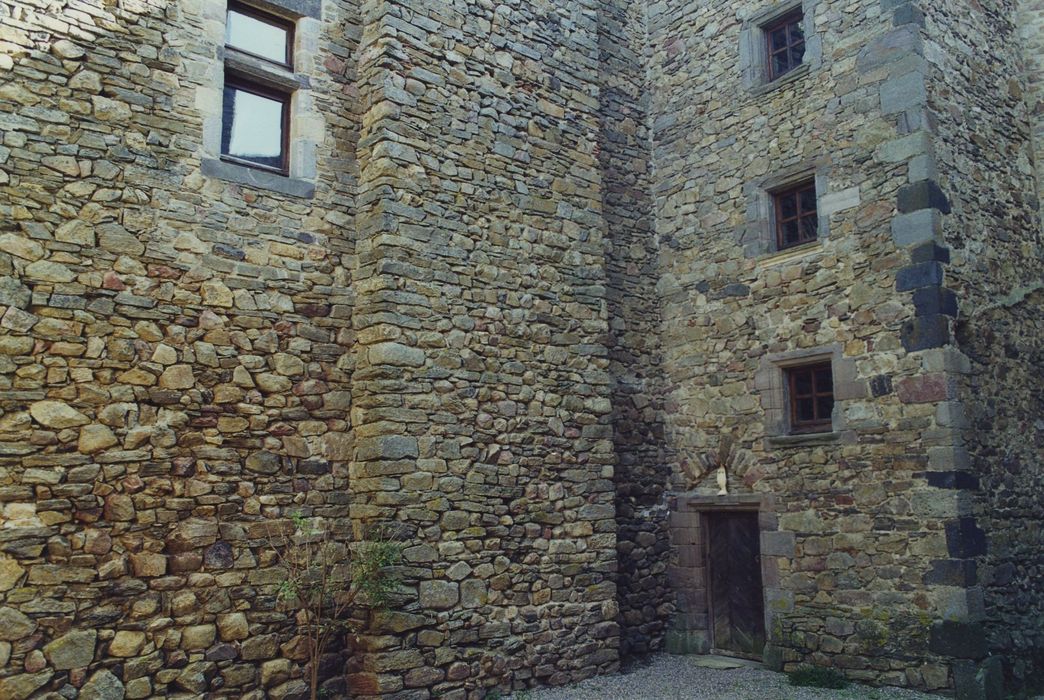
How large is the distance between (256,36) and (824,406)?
18.1ft

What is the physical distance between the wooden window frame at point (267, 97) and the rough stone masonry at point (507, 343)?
0.38 feet

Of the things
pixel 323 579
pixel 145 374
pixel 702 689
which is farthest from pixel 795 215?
pixel 145 374

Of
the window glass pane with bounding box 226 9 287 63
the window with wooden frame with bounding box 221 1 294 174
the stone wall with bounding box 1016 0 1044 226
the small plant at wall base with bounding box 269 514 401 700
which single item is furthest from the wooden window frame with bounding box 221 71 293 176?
the stone wall with bounding box 1016 0 1044 226

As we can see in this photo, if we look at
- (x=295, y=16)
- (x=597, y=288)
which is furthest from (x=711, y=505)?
(x=295, y=16)

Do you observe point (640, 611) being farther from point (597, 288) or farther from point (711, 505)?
point (597, 288)

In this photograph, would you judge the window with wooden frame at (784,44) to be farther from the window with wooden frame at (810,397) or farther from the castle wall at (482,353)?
the window with wooden frame at (810,397)

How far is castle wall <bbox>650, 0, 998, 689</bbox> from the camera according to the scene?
6.61m

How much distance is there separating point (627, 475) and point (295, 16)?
494 centimetres

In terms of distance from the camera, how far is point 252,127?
20.1 ft

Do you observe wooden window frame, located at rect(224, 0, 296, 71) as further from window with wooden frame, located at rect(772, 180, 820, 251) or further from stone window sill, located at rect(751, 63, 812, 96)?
window with wooden frame, located at rect(772, 180, 820, 251)

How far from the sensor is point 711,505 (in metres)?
8.07

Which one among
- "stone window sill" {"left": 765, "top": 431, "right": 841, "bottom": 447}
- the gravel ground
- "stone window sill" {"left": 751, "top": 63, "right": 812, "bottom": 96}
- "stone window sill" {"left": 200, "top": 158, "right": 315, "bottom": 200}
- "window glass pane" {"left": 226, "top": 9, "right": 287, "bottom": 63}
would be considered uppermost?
"stone window sill" {"left": 751, "top": 63, "right": 812, "bottom": 96}

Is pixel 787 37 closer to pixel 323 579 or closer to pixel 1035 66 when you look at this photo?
pixel 1035 66

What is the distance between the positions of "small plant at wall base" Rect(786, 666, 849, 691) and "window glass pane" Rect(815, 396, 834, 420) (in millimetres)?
2087
